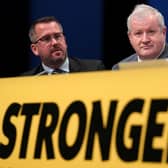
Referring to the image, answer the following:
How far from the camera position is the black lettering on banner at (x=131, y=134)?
A: 0.97m

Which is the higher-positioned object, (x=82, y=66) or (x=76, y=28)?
(x=76, y=28)

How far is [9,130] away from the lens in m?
1.16

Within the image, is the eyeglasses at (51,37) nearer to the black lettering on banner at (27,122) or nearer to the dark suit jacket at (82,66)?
the dark suit jacket at (82,66)

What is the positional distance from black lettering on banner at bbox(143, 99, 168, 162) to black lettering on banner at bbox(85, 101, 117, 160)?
76mm

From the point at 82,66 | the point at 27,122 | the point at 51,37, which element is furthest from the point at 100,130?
the point at 51,37

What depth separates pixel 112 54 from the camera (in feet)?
10.5

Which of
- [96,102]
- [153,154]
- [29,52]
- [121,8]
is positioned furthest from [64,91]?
[29,52]

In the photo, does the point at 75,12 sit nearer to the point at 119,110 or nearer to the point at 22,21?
the point at 22,21

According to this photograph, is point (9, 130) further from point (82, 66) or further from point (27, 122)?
point (82, 66)

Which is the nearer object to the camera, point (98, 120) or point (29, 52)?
point (98, 120)

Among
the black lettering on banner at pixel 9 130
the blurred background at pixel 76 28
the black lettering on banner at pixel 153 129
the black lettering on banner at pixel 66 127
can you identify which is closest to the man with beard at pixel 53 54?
the blurred background at pixel 76 28

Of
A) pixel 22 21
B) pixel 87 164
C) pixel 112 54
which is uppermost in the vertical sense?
pixel 22 21

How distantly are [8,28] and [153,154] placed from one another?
2.67 meters

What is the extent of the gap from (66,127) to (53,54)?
1.25 metres
